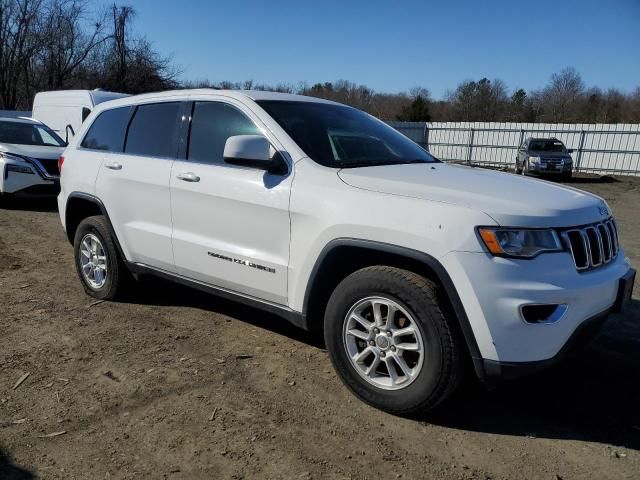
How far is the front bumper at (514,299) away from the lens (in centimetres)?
261

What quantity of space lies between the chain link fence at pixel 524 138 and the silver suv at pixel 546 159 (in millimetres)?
3678

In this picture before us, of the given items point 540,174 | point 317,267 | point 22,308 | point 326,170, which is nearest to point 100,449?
point 317,267

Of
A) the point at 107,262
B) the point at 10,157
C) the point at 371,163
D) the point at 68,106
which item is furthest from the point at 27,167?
the point at 371,163

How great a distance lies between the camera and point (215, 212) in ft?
12.3

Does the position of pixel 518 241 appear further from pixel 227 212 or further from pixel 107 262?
pixel 107 262

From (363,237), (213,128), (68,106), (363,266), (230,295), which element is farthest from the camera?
(68,106)

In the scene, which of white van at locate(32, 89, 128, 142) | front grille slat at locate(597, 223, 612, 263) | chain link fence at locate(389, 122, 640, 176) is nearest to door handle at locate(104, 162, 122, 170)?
front grille slat at locate(597, 223, 612, 263)

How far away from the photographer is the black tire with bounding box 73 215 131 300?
4719 mm

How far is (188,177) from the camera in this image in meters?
3.92

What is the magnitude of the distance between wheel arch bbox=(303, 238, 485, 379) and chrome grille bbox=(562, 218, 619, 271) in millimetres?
657

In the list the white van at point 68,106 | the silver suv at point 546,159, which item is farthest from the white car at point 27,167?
the silver suv at point 546,159

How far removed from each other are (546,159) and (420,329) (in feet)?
64.9

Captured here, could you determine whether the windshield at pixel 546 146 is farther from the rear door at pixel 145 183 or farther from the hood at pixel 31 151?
the rear door at pixel 145 183

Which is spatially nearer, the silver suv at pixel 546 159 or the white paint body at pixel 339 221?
the white paint body at pixel 339 221
